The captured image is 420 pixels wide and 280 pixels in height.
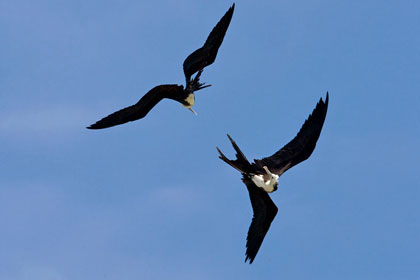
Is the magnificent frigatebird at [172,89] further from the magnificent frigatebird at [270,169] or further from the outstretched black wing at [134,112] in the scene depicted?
the magnificent frigatebird at [270,169]

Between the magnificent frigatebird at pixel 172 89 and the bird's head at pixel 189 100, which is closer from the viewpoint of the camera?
the magnificent frigatebird at pixel 172 89

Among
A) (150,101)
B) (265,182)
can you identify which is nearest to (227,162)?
(265,182)

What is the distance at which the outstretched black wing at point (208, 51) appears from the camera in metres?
24.6

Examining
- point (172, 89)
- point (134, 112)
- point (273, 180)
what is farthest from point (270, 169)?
point (134, 112)

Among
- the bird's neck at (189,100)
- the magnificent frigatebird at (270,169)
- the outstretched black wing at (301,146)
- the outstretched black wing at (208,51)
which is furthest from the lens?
the bird's neck at (189,100)

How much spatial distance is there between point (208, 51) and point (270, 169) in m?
3.88

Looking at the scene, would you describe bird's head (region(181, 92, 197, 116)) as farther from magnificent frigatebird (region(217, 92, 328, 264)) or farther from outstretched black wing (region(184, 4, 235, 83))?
magnificent frigatebird (region(217, 92, 328, 264))

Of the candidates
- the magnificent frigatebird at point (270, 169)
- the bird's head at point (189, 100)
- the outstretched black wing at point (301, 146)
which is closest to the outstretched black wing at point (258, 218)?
the magnificent frigatebird at point (270, 169)

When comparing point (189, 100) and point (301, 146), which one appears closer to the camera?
point (301, 146)

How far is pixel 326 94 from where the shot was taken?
26.0 meters

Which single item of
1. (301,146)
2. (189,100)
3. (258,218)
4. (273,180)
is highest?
(189,100)

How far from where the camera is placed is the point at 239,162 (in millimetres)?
23469

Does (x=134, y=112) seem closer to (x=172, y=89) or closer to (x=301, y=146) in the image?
(x=172, y=89)

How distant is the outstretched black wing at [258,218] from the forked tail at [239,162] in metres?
1.01
